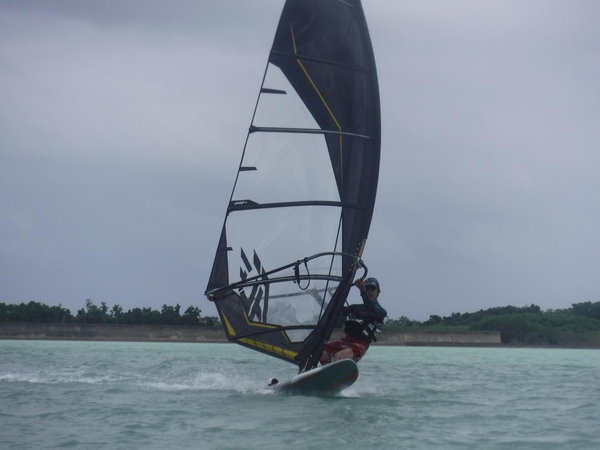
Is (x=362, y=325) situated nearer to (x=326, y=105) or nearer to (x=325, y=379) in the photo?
(x=325, y=379)

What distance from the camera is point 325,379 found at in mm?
14352

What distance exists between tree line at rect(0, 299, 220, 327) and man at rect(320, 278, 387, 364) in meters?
59.7

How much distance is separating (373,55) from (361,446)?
7436 millimetres

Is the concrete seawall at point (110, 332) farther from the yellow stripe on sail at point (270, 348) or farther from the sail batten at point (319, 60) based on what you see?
the sail batten at point (319, 60)

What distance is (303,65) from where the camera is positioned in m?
15.6

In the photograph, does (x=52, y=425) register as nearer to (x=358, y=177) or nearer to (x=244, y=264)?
(x=244, y=264)

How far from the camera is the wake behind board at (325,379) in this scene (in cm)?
1414

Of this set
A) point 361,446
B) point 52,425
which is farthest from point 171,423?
point 361,446

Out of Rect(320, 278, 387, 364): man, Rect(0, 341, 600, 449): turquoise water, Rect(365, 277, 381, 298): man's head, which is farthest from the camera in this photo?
Rect(365, 277, 381, 298): man's head

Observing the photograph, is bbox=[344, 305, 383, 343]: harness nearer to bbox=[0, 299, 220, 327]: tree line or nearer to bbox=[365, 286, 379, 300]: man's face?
bbox=[365, 286, 379, 300]: man's face

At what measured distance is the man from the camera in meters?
14.4

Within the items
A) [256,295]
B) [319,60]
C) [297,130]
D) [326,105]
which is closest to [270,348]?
[256,295]

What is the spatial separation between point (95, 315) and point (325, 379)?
69.1 m

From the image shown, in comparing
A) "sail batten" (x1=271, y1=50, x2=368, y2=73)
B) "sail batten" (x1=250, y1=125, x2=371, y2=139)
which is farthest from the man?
"sail batten" (x1=271, y1=50, x2=368, y2=73)
